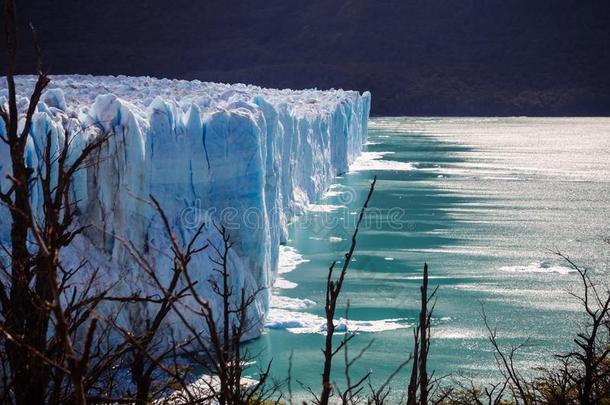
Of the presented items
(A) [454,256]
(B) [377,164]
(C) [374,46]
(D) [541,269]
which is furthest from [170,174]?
(C) [374,46]

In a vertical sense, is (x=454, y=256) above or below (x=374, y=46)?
below

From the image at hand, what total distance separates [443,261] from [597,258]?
204 cm

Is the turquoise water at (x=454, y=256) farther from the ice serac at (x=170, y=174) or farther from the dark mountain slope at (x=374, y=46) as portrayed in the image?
the dark mountain slope at (x=374, y=46)

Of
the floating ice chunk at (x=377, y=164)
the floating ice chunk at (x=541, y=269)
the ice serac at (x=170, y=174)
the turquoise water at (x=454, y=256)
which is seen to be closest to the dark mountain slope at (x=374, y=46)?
the floating ice chunk at (x=377, y=164)

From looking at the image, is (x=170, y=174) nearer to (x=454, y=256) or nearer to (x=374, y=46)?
(x=454, y=256)

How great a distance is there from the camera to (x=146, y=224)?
7.30 metres

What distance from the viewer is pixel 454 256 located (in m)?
11.7

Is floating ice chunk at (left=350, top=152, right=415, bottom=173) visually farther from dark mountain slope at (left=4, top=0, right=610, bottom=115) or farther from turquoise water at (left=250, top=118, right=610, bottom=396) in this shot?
dark mountain slope at (left=4, top=0, right=610, bottom=115)

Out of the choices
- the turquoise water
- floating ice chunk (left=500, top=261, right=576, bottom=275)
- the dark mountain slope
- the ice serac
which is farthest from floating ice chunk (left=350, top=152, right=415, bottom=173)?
the dark mountain slope

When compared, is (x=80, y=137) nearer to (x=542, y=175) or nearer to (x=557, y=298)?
(x=557, y=298)

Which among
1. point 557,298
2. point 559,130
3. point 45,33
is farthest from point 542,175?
point 45,33

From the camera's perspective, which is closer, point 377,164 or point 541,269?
point 541,269

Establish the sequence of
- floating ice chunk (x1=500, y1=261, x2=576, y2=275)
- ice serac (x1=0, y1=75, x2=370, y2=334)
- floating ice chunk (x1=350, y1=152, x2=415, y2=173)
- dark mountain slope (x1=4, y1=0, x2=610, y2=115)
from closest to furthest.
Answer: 1. ice serac (x1=0, y1=75, x2=370, y2=334)
2. floating ice chunk (x1=500, y1=261, x2=576, y2=275)
3. floating ice chunk (x1=350, y1=152, x2=415, y2=173)
4. dark mountain slope (x1=4, y1=0, x2=610, y2=115)

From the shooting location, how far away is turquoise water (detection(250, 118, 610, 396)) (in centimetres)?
780
